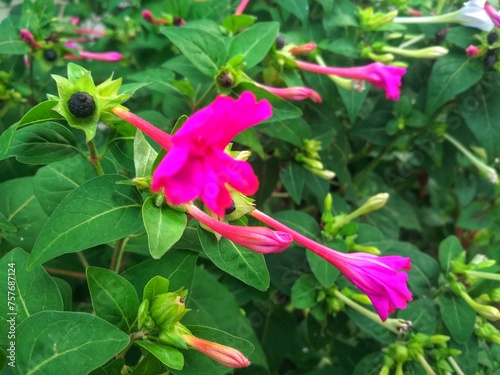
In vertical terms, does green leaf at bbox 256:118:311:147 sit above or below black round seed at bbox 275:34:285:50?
below

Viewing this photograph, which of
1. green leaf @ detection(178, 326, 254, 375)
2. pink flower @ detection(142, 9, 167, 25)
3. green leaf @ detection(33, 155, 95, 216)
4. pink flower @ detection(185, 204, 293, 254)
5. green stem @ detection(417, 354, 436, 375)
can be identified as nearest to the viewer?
pink flower @ detection(185, 204, 293, 254)

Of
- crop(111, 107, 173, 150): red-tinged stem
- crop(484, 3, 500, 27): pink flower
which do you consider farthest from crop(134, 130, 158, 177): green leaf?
crop(484, 3, 500, 27): pink flower

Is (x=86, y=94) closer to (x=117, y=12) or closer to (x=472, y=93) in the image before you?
(x=472, y=93)

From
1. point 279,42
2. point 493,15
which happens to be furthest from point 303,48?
point 493,15

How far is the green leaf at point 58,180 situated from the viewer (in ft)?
2.74

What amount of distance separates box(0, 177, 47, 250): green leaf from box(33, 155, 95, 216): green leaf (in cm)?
10

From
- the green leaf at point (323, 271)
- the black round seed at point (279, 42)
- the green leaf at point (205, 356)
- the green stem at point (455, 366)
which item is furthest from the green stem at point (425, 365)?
the black round seed at point (279, 42)

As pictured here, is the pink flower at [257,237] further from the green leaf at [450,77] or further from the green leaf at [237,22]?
the green leaf at [450,77]

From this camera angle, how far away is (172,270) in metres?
0.76

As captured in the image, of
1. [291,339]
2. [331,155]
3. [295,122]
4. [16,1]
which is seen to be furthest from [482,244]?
[16,1]

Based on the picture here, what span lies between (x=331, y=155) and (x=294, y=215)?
29 cm

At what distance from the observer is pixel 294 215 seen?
1.09 meters

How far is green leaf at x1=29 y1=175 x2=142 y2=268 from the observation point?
0.63 meters

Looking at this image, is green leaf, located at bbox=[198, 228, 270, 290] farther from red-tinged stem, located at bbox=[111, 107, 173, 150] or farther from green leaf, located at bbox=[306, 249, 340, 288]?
green leaf, located at bbox=[306, 249, 340, 288]
